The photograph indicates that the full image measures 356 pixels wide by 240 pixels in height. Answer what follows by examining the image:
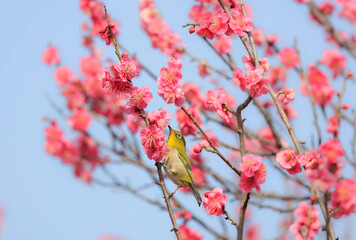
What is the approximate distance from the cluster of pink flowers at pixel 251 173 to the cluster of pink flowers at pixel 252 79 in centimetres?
43

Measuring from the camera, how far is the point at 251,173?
9.81 feet

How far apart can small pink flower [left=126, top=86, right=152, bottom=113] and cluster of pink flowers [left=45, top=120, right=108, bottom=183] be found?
678 centimetres

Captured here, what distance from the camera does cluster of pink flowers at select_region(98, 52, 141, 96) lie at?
298 centimetres

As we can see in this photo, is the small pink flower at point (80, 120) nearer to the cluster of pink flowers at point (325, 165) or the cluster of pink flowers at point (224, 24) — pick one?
the cluster of pink flowers at point (224, 24)

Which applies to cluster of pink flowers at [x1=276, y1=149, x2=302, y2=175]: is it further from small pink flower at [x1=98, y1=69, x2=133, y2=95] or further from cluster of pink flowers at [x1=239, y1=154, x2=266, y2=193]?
small pink flower at [x1=98, y1=69, x2=133, y2=95]

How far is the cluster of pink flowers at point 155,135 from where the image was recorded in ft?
10.1

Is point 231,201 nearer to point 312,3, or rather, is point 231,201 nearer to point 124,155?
point 124,155

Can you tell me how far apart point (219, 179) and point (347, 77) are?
1.89m

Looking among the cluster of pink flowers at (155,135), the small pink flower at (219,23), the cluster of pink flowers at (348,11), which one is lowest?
the cluster of pink flowers at (155,135)

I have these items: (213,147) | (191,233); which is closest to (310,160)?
(213,147)

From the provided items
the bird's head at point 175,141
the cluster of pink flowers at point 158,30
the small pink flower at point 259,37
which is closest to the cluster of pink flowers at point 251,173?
the bird's head at point 175,141

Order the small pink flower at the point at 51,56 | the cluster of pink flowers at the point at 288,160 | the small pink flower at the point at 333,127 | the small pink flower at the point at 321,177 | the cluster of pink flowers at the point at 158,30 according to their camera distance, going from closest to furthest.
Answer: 1. the small pink flower at the point at 321,177
2. the cluster of pink flowers at the point at 288,160
3. the small pink flower at the point at 333,127
4. the cluster of pink flowers at the point at 158,30
5. the small pink flower at the point at 51,56

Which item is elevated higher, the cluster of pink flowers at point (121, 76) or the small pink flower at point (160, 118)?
the cluster of pink flowers at point (121, 76)

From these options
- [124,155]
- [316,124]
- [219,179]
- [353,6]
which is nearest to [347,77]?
[316,124]
